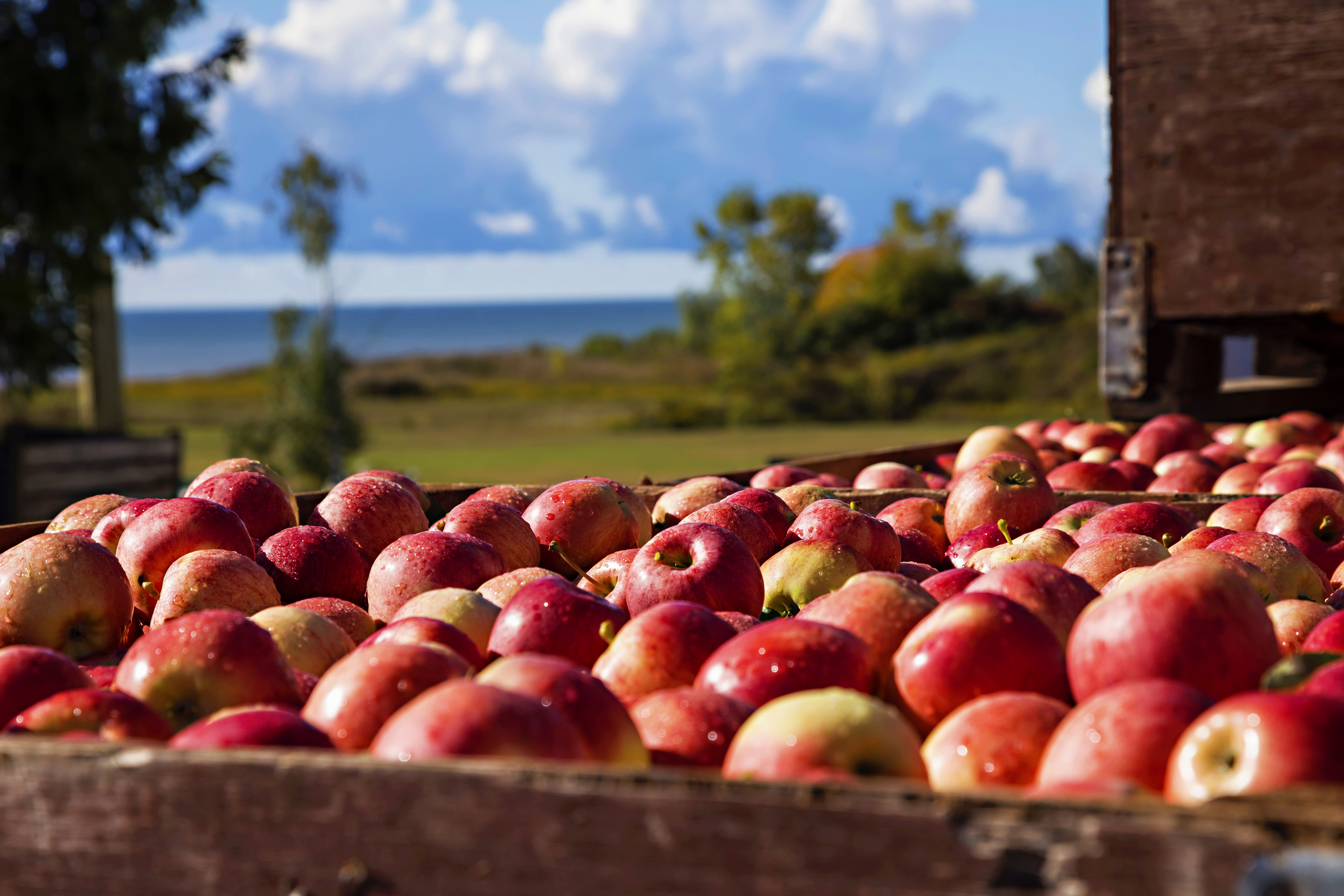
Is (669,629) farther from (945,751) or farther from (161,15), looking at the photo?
(161,15)

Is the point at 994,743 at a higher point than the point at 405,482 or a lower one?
lower

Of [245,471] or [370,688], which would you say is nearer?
[370,688]

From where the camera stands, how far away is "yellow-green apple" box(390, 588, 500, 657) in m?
1.91

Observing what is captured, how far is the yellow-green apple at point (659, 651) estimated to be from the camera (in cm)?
164

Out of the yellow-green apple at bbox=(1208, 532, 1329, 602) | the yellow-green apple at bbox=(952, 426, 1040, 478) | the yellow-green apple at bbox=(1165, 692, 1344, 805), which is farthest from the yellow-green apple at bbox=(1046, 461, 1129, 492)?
the yellow-green apple at bbox=(1165, 692, 1344, 805)

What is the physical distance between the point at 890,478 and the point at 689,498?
3.34 feet

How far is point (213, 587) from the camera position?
6.95 feet

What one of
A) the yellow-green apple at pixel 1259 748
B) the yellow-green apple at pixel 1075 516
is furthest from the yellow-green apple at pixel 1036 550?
the yellow-green apple at pixel 1259 748

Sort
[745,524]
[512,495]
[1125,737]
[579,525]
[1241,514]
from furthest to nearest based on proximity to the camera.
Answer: [512,495], [1241,514], [579,525], [745,524], [1125,737]

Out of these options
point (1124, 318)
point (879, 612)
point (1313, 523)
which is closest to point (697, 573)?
point (879, 612)

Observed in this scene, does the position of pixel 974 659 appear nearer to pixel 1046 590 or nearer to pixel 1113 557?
pixel 1046 590

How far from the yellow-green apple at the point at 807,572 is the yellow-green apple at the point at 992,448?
5.92 feet

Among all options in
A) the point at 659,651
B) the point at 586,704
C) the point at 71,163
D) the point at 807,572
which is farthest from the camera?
the point at 71,163

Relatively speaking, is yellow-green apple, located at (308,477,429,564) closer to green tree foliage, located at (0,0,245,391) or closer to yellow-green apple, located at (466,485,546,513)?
yellow-green apple, located at (466,485,546,513)
